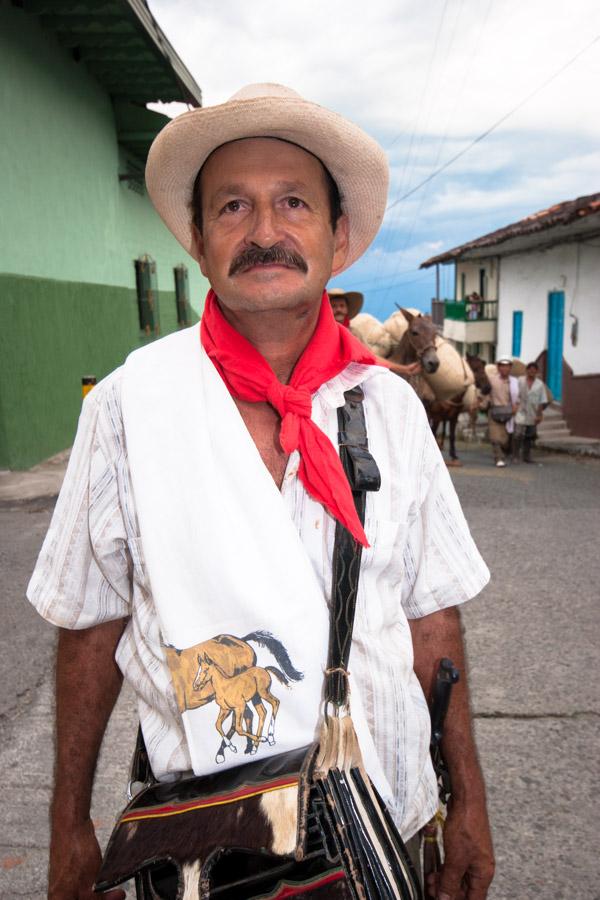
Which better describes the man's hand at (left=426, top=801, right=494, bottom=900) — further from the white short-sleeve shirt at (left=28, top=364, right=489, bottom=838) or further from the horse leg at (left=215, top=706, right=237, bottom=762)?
the horse leg at (left=215, top=706, right=237, bottom=762)

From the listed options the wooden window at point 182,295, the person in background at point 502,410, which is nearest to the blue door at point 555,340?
the person in background at point 502,410

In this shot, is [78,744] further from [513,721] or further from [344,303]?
[344,303]

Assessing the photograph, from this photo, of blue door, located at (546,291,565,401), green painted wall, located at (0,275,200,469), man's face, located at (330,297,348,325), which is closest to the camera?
man's face, located at (330,297,348,325)

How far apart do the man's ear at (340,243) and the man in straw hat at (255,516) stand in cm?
7

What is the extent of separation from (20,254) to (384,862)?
8504 millimetres

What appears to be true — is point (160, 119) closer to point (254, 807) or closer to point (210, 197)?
point (210, 197)

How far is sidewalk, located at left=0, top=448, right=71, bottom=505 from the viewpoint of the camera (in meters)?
7.42

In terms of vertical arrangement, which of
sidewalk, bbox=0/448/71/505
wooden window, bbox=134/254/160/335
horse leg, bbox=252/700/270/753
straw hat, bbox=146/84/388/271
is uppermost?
wooden window, bbox=134/254/160/335

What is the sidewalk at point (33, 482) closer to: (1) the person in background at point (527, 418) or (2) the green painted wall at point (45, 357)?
(2) the green painted wall at point (45, 357)

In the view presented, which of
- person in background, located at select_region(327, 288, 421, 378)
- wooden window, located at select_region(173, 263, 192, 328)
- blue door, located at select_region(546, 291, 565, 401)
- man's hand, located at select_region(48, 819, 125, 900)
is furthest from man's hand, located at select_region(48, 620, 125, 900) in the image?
blue door, located at select_region(546, 291, 565, 401)

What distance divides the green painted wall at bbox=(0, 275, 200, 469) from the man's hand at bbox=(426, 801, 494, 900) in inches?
283

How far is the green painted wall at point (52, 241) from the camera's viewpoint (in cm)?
832

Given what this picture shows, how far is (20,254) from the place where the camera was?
8.65 meters

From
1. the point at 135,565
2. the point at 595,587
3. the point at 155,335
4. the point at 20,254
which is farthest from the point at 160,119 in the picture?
the point at 135,565
